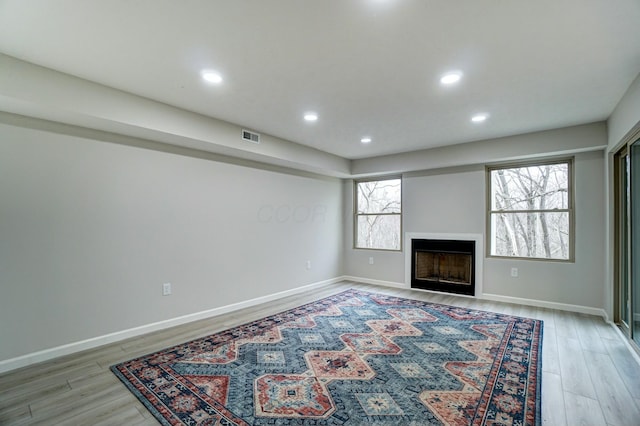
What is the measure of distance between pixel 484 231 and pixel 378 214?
6.65 feet

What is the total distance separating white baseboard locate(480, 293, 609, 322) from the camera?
13.4ft

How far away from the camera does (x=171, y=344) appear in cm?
315

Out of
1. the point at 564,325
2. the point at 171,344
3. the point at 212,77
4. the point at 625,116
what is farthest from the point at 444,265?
the point at 212,77

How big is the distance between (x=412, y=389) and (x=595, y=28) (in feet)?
9.23

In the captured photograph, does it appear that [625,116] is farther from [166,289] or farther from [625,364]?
[166,289]

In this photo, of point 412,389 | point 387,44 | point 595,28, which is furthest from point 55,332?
point 595,28

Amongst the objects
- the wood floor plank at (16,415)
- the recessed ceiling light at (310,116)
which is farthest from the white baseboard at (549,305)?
the wood floor plank at (16,415)

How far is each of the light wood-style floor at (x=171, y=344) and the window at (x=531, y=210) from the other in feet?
4.10

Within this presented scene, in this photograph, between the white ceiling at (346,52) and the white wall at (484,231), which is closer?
the white ceiling at (346,52)

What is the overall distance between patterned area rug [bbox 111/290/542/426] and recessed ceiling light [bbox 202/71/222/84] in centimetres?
256

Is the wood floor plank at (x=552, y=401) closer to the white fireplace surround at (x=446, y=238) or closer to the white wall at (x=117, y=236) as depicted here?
the white fireplace surround at (x=446, y=238)

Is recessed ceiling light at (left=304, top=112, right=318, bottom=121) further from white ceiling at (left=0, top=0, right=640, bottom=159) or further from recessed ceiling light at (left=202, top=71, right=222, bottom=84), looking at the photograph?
recessed ceiling light at (left=202, top=71, right=222, bottom=84)

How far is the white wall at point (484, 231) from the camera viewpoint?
4.12 metres

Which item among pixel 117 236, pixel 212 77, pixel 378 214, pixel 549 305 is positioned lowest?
pixel 549 305
